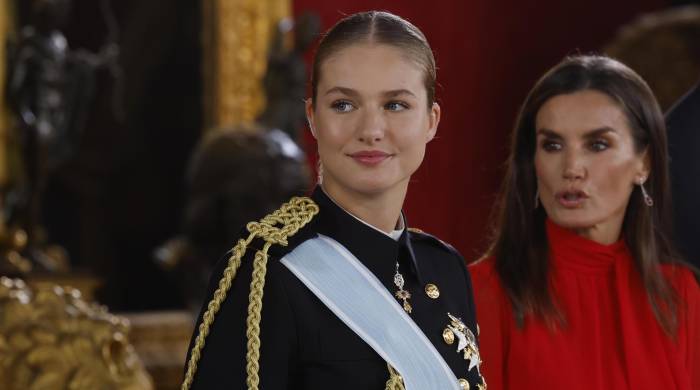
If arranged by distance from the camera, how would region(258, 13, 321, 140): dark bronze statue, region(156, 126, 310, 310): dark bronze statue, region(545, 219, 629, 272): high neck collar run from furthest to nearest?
region(258, 13, 321, 140): dark bronze statue
region(156, 126, 310, 310): dark bronze statue
region(545, 219, 629, 272): high neck collar

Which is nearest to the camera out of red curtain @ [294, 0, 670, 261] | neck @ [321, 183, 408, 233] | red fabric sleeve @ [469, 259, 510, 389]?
neck @ [321, 183, 408, 233]

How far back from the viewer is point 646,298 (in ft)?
7.25

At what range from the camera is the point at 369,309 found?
1.49m

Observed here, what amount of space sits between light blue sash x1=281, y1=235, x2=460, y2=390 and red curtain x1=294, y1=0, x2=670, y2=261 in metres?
4.89

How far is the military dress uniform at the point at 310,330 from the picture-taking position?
1.42 m

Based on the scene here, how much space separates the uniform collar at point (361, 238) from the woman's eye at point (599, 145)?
716mm

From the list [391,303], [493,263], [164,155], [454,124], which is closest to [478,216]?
[454,124]

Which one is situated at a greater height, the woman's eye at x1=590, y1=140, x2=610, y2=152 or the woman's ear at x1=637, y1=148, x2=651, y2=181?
the woman's eye at x1=590, y1=140, x2=610, y2=152

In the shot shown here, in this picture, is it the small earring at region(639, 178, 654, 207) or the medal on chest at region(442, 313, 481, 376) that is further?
the small earring at region(639, 178, 654, 207)

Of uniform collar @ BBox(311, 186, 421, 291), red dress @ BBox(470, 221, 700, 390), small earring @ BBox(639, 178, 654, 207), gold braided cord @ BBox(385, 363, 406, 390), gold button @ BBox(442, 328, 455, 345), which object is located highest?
uniform collar @ BBox(311, 186, 421, 291)

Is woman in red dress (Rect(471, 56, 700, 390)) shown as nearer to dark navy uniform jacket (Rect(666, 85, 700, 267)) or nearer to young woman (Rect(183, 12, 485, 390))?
dark navy uniform jacket (Rect(666, 85, 700, 267))

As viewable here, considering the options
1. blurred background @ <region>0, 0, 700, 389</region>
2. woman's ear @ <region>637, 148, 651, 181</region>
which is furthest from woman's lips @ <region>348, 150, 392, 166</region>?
blurred background @ <region>0, 0, 700, 389</region>

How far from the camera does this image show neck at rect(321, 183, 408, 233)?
4.95 ft

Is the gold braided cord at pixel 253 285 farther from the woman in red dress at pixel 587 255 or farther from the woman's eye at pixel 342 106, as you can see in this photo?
the woman in red dress at pixel 587 255
